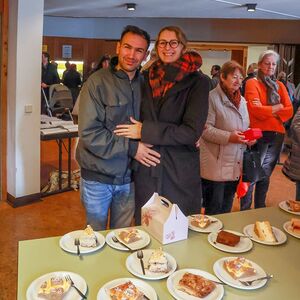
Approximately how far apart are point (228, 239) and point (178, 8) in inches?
207

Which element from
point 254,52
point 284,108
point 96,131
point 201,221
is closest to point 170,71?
point 96,131

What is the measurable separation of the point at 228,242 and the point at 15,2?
3.02m

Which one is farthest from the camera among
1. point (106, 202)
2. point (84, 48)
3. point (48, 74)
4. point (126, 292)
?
point (84, 48)

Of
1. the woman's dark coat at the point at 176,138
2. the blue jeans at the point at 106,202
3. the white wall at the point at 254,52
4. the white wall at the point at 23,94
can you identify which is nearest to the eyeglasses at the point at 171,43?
the woman's dark coat at the point at 176,138

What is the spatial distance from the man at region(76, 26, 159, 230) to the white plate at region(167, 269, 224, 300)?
71 cm

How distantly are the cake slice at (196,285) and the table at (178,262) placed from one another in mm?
48

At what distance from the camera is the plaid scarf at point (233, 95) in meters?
2.55

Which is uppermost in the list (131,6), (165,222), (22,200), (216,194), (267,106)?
(131,6)

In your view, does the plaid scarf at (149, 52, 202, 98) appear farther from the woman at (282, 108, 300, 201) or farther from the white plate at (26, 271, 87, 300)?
the white plate at (26, 271, 87, 300)

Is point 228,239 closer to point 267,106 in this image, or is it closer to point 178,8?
point 267,106

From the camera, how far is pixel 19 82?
139 inches

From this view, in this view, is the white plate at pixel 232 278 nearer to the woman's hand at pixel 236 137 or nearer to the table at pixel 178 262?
the table at pixel 178 262

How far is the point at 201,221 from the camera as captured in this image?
5.09 ft

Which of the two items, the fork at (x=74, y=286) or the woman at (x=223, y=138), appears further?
the woman at (x=223, y=138)
